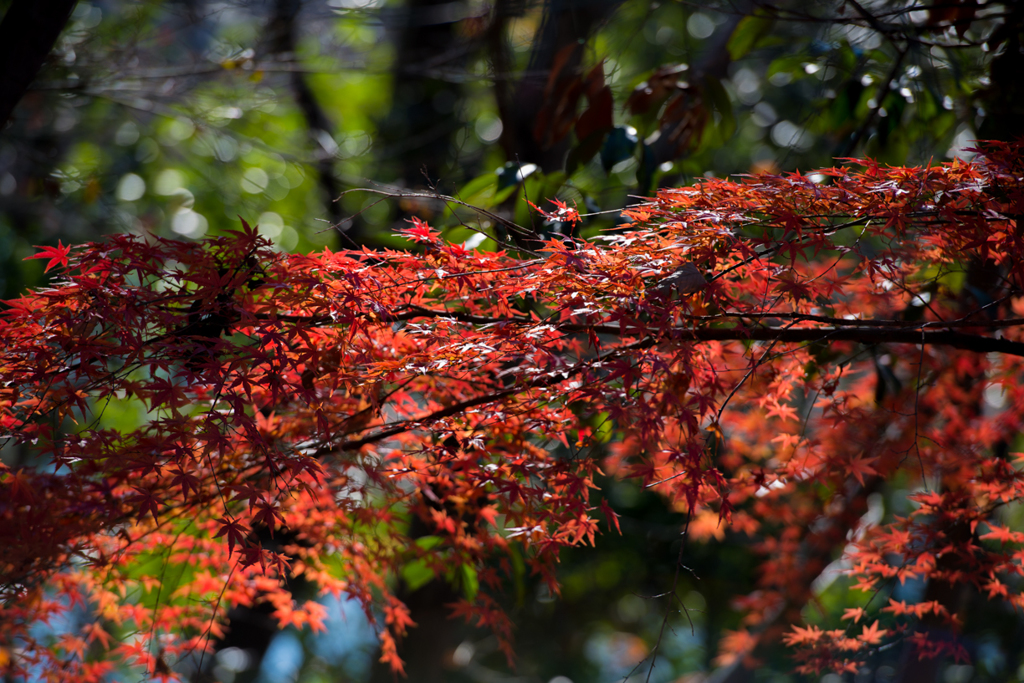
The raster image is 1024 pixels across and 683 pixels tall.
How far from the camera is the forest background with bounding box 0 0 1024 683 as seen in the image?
289 cm

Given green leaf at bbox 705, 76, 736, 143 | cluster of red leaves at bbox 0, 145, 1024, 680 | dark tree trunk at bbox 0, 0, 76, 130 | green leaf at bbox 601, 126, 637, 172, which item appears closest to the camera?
cluster of red leaves at bbox 0, 145, 1024, 680

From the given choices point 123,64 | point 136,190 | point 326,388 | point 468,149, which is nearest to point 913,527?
point 326,388

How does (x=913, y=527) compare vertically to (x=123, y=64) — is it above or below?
below

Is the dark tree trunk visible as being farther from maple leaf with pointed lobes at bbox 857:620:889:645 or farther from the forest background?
maple leaf with pointed lobes at bbox 857:620:889:645

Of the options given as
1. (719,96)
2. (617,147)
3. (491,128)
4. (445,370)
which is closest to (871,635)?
(445,370)

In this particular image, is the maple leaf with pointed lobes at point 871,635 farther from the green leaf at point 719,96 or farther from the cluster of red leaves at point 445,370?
the green leaf at point 719,96

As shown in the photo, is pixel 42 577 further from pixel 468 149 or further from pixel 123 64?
pixel 468 149

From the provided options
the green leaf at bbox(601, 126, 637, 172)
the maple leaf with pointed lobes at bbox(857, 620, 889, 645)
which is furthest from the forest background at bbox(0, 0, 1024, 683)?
the maple leaf with pointed lobes at bbox(857, 620, 889, 645)

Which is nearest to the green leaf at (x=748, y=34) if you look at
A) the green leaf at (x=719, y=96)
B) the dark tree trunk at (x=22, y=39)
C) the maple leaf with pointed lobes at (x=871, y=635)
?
the green leaf at (x=719, y=96)

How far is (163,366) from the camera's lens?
1.57 meters

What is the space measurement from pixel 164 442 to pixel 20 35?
127 cm

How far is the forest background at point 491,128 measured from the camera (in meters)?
2.89


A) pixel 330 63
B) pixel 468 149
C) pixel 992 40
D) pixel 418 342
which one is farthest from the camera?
pixel 468 149

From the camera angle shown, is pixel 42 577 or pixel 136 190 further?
pixel 136 190
